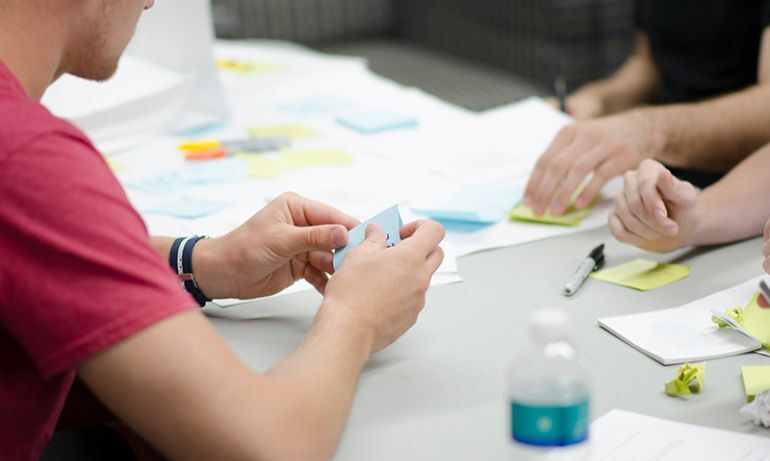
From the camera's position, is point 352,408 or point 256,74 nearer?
point 352,408

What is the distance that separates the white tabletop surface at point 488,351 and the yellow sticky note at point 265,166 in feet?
1.66

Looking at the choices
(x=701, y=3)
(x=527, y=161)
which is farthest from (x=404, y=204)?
(x=701, y=3)

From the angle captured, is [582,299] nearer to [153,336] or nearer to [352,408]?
[352,408]

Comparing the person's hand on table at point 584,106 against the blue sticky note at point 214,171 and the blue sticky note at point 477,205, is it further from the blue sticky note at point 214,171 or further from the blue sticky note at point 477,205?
the blue sticky note at point 214,171

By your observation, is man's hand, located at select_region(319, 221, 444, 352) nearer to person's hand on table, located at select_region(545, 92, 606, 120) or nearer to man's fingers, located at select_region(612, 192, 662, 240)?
man's fingers, located at select_region(612, 192, 662, 240)

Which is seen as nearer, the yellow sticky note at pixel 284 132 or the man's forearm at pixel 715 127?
the man's forearm at pixel 715 127

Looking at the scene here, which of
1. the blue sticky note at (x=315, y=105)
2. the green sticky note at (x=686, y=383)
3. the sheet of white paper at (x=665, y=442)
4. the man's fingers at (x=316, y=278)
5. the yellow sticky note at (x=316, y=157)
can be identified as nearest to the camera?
the sheet of white paper at (x=665, y=442)

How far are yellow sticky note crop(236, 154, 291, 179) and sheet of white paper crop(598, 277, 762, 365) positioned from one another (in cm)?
78

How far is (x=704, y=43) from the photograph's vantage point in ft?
6.84

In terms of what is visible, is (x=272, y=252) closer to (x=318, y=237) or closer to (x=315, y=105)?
(x=318, y=237)

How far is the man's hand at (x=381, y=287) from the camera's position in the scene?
1027 millimetres

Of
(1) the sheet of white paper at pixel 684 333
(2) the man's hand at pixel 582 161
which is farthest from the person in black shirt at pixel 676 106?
(1) the sheet of white paper at pixel 684 333

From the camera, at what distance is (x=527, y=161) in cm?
177

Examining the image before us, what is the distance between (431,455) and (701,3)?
1.45 metres
